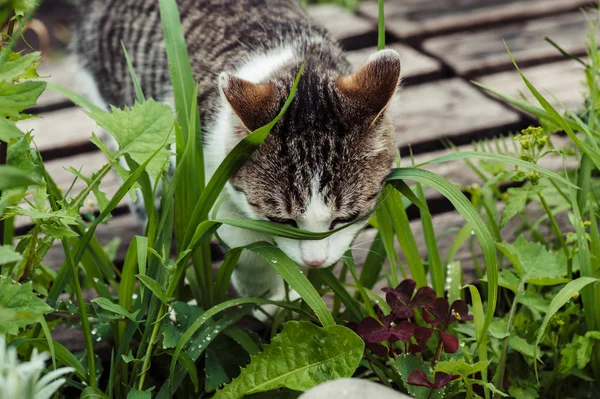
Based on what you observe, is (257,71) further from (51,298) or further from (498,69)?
(498,69)

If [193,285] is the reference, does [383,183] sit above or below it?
above

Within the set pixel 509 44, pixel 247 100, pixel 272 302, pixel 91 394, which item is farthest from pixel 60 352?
pixel 509 44

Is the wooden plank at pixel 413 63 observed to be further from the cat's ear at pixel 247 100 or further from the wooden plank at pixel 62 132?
the cat's ear at pixel 247 100

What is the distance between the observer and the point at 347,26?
382 centimetres

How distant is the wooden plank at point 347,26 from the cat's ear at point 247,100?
5.98ft

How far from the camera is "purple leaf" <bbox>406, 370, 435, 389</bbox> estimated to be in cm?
154

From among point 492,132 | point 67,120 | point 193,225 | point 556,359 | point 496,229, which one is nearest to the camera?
point 193,225

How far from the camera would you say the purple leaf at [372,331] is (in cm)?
161

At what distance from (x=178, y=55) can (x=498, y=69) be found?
1.89 meters

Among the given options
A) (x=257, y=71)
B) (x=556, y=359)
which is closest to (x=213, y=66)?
(x=257, y=71)

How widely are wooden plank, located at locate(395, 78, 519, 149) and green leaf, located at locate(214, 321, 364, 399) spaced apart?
143 centimetres

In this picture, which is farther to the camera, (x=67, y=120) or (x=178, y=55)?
(x=67, y=120)

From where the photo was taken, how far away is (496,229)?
6.79 feet

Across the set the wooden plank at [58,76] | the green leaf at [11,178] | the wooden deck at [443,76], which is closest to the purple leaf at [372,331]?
the wooden deck at [443,76]
